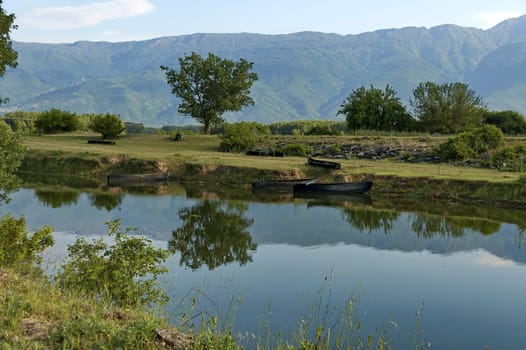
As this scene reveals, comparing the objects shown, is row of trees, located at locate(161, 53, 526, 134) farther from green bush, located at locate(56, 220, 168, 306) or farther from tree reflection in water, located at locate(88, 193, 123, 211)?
green bush, located at locate(56, 220, 168, 306)

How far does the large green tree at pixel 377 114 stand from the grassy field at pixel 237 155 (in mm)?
7797

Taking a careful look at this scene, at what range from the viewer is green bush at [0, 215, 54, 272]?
62.1 ft

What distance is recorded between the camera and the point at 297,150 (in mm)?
70250

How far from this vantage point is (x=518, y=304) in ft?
65.3

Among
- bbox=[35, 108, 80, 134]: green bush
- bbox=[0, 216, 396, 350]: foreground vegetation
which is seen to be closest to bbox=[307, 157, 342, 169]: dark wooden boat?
bbox=[0, 216, 396, 350]: foreground vegetation

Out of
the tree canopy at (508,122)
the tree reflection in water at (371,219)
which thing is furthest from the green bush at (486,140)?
the tree reflection in water at (371,219)

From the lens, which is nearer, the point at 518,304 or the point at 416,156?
the point at 518,304

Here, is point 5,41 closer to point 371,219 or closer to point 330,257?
point 330,257

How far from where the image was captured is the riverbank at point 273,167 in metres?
45.9

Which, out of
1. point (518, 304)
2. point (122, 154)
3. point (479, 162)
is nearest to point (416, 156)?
point (479, 162)

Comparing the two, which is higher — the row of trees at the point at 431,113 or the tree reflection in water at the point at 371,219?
the row of trees at the point at 431,113

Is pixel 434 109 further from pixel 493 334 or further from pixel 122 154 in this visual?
pixel 493 334

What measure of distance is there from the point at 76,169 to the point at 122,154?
16.2ft

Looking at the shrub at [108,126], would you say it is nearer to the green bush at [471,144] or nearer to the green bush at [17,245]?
the green bush at [471,144]
